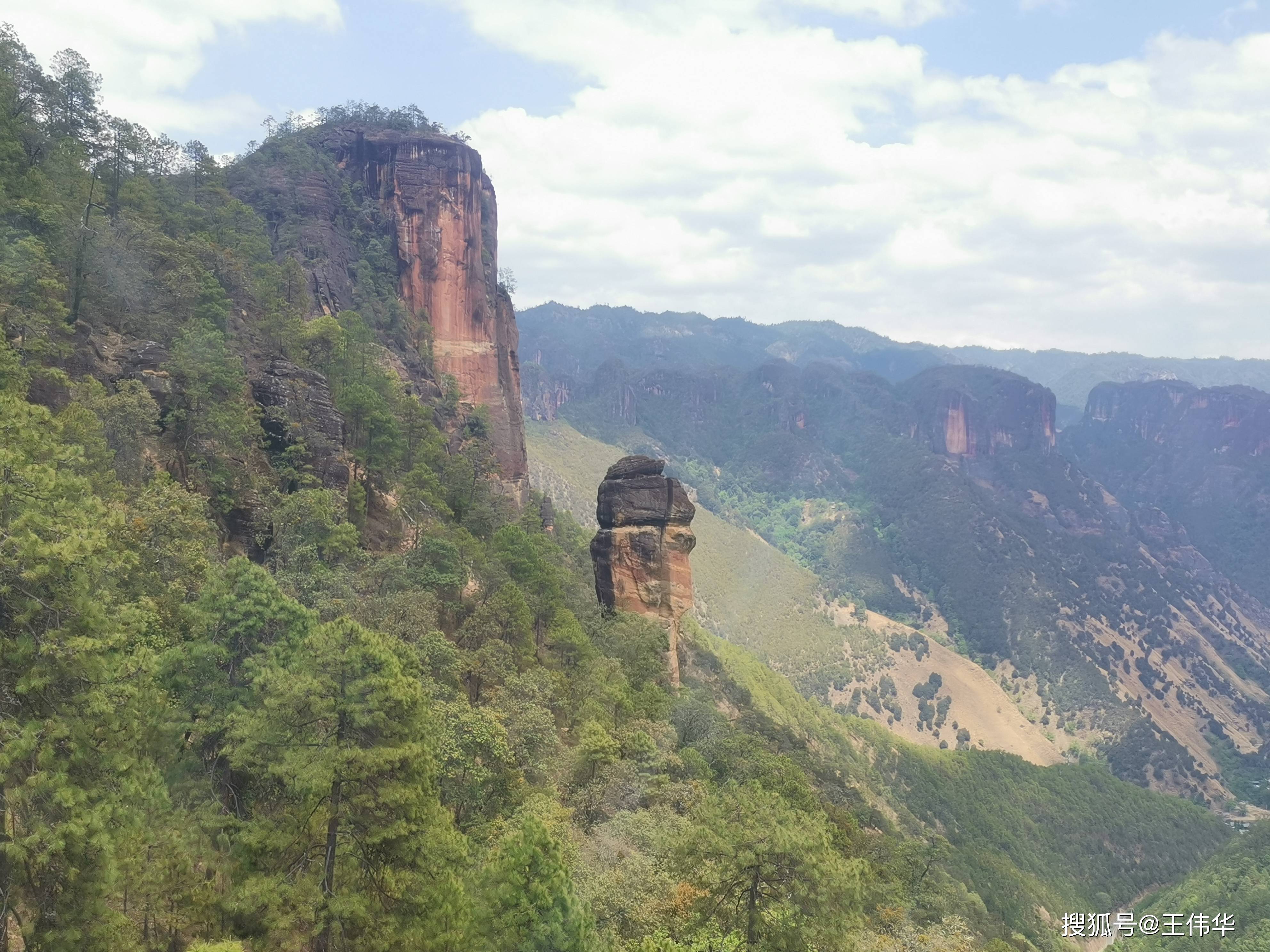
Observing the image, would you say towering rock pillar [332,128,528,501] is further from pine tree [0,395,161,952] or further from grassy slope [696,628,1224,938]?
pine tree [0,395,161,952]

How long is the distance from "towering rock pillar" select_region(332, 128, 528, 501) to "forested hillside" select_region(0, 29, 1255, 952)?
537 centimetres

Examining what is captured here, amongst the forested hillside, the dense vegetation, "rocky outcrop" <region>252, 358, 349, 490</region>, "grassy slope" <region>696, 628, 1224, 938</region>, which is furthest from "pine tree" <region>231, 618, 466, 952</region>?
the dense vegetation

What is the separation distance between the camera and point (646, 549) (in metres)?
54.9

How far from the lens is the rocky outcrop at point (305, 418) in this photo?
4034 cm

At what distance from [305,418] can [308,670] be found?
87.6 ft

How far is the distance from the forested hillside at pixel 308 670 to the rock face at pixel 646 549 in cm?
279

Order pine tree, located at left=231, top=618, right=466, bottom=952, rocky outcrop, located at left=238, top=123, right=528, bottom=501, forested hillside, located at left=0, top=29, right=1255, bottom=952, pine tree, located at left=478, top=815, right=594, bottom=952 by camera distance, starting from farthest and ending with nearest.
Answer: rocky outcrop, located at left=238, top=123, right=528, bottom=501, pine tree, located at left=231, top=618, right=466, bottom=952, pine tree, located at left=478, top=815, right=594, bottom=952, forested hillside, located at left=0, top=29, right=1255, bottom=952

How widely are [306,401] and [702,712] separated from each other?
2625cm

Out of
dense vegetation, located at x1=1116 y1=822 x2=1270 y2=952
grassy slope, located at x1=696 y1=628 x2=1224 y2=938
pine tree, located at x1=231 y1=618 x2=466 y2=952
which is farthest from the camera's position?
grassy slope, located at x1=696 y1=628 x2=1224 y2=938

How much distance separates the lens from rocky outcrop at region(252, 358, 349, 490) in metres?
40.3

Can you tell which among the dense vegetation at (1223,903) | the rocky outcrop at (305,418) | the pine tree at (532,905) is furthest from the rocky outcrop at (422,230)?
the dense vegetation at (1223,903)

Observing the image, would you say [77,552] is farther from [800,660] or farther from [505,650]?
[800,660]

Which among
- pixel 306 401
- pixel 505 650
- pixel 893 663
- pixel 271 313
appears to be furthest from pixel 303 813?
pixel 893 663

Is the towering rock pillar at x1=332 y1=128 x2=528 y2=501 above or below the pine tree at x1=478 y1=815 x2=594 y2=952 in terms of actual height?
above
